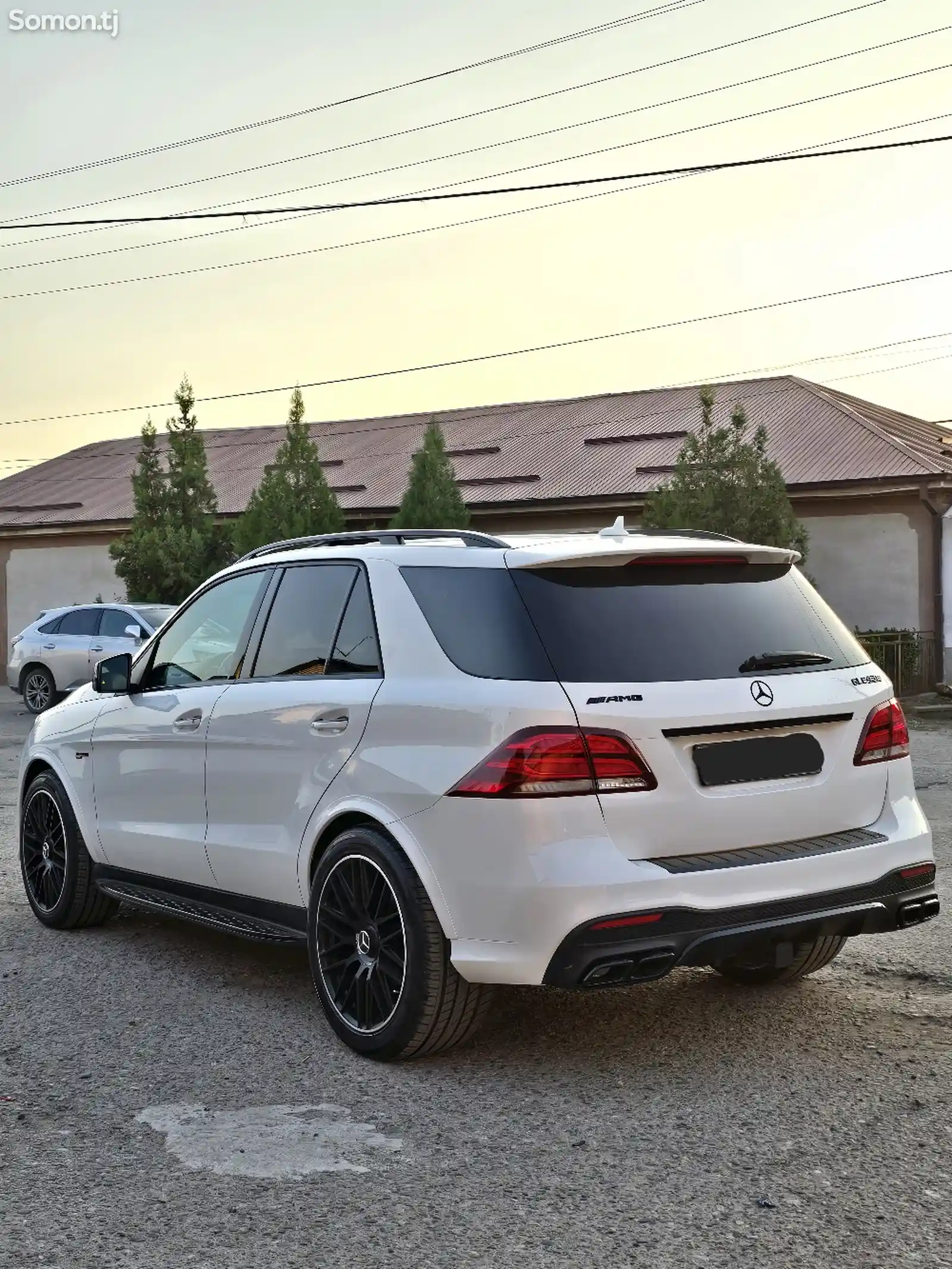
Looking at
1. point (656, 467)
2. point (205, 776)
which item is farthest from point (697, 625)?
point (656, 467)

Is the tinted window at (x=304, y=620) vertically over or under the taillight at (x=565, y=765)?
over

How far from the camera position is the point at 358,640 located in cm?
528

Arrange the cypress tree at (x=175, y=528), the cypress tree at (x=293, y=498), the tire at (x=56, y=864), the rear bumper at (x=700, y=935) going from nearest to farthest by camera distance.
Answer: the rear bumper at (x=700, y=935) → the tire at (x=56, y=864) → the cypress tree at (x=293, y=498) → the cypress tree at (x=175, y=528)

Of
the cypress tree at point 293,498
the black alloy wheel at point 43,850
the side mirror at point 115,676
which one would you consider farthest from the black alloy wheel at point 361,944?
the cypress tree at point 293,498

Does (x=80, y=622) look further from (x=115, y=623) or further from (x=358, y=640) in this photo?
(x=358, y=640)

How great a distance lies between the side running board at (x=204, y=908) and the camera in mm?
5453

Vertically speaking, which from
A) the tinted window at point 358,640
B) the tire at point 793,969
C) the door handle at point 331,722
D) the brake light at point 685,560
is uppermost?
the brake light at point 685,560

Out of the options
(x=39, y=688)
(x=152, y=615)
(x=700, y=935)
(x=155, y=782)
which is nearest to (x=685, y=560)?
(x=700, y=935)

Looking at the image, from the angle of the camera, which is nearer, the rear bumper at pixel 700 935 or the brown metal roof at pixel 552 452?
the rear bumper at pixel 700 935

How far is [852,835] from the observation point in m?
4.89

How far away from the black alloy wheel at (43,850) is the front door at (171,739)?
Result: 21.1 inches

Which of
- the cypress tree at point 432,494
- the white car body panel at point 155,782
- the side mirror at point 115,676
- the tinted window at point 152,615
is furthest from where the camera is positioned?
the cypress tree at point 432,494

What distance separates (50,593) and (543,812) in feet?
114

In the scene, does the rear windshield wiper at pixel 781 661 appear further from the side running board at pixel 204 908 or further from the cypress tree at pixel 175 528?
the cypress tree at pixel 175 528
